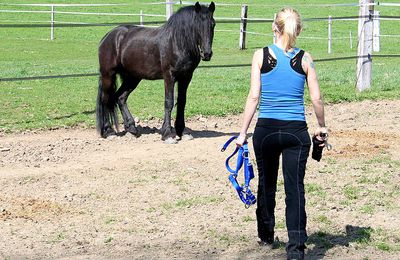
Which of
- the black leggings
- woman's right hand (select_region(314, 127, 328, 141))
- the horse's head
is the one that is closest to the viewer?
the black leggings

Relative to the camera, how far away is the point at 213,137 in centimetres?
1173

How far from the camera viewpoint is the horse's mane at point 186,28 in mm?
11297

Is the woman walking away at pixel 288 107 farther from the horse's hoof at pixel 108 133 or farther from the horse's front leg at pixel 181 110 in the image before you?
the horse's hoof at pixel 108 133

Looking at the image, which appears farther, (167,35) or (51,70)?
(51,70)

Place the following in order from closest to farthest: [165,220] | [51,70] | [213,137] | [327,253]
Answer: [327,253] < [165,220] < [213,137] < [51,70]

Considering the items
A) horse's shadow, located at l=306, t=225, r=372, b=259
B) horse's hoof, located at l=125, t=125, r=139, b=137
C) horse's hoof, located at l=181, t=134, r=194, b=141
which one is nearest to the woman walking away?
horse's shadow, located at l=306, t=225, r=372, b=259

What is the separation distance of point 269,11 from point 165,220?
4029cm

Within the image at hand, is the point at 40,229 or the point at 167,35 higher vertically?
the point at 167,35

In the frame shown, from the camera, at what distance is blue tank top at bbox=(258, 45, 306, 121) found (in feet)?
20.2

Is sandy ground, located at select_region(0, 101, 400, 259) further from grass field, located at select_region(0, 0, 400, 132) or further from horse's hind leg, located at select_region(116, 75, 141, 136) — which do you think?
grass field, located at select_region(0, 0, 400, 132)

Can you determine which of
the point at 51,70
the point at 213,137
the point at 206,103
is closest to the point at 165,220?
the point at 213,137

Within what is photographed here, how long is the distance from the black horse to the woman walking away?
16.4 feet

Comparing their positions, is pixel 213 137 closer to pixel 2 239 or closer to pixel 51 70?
pixel 2 239

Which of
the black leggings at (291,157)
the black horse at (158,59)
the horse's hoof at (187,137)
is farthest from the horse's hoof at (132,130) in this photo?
the black leggings at (291,157)
